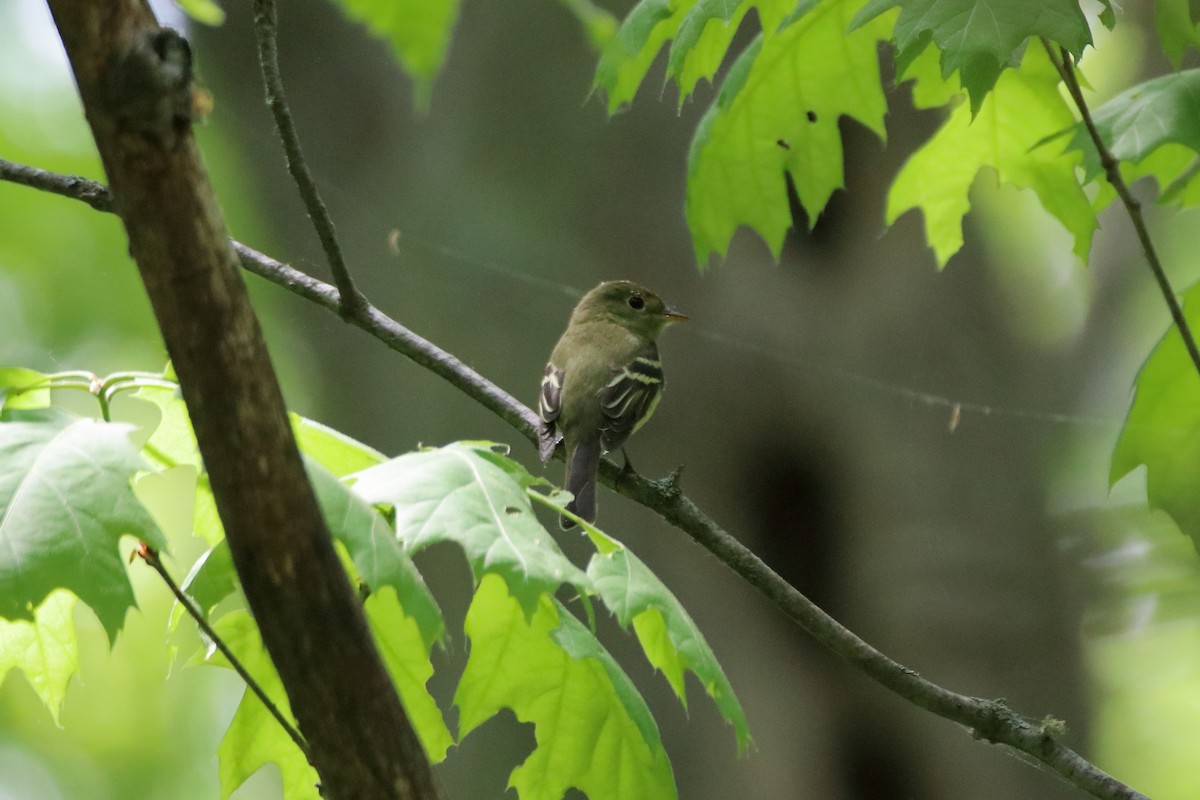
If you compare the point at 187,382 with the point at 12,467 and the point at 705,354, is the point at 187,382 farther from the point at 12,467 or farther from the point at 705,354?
the point at 705,354

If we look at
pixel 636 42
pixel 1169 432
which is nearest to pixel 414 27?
pixel 636 42

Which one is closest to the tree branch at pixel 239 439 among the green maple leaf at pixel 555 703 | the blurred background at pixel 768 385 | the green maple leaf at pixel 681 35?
the green maple leaf at pixel 555 703

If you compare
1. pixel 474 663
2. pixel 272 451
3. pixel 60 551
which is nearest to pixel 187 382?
pixel 272 451

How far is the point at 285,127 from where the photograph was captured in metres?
1.75

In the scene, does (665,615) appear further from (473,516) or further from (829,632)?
(829,632)

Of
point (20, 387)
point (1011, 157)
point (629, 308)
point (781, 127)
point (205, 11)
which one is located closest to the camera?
point (205, 11)

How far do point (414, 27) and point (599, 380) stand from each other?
10.1 feet

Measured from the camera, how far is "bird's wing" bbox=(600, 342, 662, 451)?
348 centimetres

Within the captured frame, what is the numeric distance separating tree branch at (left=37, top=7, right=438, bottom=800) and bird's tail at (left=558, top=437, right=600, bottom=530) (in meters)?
2.38

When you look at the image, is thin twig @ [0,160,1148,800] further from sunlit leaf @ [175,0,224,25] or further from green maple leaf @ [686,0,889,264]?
sunlit leaf @ [175,0,224,25]

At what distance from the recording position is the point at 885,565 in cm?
397

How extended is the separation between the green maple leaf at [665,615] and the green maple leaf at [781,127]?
1022mm

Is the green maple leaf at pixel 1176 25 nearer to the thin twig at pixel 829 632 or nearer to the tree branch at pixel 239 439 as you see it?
the thin twig at pixel 829 632

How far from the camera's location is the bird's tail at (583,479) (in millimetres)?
3301
